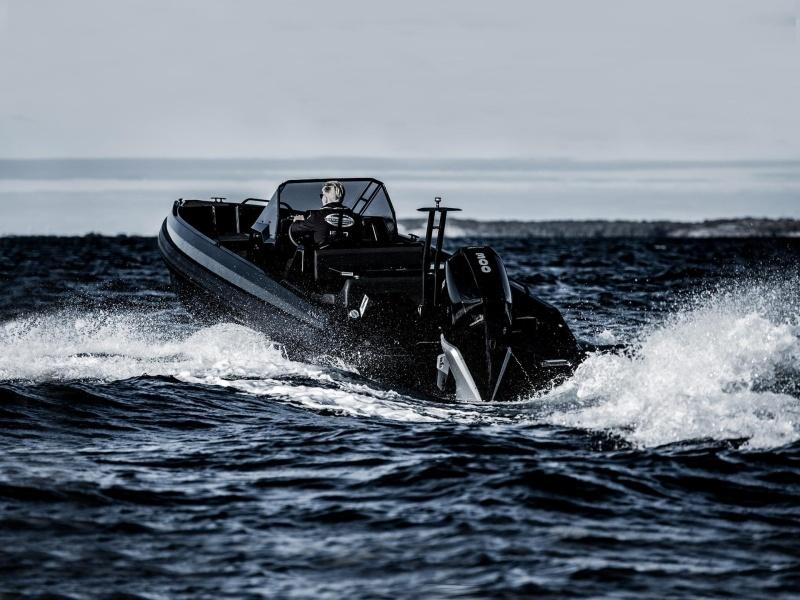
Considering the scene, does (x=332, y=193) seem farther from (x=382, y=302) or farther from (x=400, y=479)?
(x=400, y=479)

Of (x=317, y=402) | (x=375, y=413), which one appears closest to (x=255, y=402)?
(x=317, y=402)

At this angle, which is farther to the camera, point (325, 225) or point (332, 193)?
point (332, 193)

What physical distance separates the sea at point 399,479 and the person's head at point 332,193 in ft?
5.26

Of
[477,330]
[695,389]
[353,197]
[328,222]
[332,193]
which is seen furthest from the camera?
[353,197]

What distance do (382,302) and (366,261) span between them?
1328mm

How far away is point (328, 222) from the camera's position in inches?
421

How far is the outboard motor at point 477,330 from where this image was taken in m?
7.85

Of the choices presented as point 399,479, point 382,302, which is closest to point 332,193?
point 382,302

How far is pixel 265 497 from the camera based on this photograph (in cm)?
547

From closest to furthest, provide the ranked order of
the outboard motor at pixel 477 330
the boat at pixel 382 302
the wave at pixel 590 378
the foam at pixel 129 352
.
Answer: the wave at pixel 590 378
the outboard motor at pixel 477 330
the boat at pixel 382 302
the foam at pixel 129 352

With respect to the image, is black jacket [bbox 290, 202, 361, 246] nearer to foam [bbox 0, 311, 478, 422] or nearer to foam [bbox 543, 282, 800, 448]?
foam [bbox 0, 311, 478, 422]

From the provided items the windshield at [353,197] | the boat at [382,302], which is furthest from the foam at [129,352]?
the windshield at [353,197]

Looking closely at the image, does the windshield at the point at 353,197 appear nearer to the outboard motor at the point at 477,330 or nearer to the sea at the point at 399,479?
the sea at the point at 399,479

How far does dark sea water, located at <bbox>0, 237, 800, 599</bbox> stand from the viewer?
4359 millimetres
